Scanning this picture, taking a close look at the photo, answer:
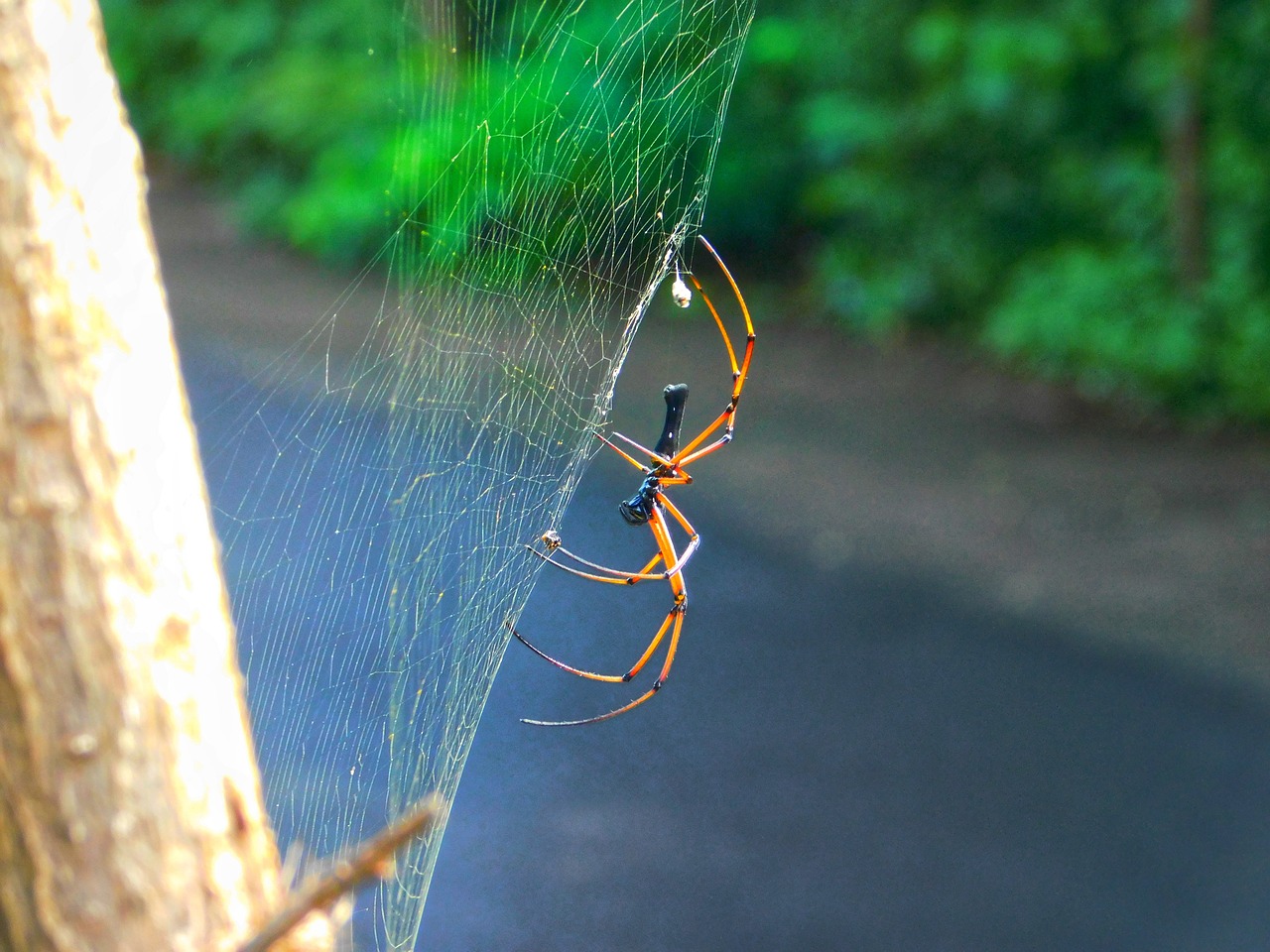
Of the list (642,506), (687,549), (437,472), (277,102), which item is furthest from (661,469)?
(277,102)

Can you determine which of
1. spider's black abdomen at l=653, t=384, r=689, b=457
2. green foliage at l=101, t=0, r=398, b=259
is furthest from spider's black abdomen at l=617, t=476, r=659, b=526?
green foliage at l=101, t=0, r=398, b=259

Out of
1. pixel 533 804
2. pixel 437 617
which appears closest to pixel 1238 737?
pixel 533 804

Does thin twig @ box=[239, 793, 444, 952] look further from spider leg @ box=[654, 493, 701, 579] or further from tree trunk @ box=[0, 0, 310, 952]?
spider leg @ box=[654, 493, 701, 579]

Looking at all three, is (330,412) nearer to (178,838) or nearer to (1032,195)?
(1032,195)

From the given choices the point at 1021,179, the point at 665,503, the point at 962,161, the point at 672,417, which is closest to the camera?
the point at 672,417

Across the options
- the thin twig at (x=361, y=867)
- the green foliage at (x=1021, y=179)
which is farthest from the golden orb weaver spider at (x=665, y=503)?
the green foliage at (x=1021, y=179)

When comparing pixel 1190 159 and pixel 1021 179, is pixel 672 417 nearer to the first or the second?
pixel 1190 159
